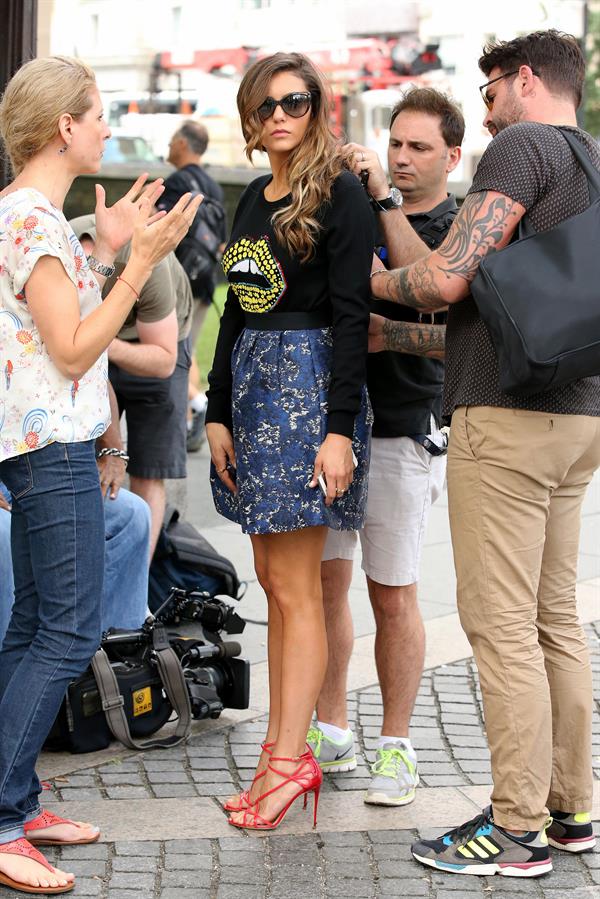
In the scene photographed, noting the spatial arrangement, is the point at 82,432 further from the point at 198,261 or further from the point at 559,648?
the point at 198,261

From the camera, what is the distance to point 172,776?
4059mm

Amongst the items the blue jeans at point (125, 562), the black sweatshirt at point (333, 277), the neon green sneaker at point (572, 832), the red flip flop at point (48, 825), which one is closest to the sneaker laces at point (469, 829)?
the neon green sneaker at point (572, 832)

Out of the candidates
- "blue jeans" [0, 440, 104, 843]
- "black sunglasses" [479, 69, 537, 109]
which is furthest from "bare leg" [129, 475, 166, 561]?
"black sunglasses" [479, 69, 537, 109]

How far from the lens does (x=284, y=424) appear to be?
3.54m

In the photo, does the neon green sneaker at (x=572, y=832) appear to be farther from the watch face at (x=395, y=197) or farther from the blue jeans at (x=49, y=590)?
the watch face at (x=395, y=197)

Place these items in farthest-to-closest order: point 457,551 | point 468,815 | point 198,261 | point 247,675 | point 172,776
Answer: point 198,261 < point 247,675 < point 172,776 < point 468,815 < point 457,551

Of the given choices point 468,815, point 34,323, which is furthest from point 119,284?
point 468,815

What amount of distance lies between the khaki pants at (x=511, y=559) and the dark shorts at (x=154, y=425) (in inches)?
91.0

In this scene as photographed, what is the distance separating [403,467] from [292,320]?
63cm

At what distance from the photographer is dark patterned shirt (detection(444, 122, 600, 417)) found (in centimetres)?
316

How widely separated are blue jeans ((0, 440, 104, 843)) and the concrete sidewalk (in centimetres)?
34

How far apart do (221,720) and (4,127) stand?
2159 mm

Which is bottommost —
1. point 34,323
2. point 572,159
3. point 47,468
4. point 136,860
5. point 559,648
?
point 136,860

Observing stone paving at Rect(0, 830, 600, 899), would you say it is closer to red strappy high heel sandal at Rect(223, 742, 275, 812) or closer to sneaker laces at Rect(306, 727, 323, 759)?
red strappy high heel sandal at Rect(223, 742, 275, 812)
